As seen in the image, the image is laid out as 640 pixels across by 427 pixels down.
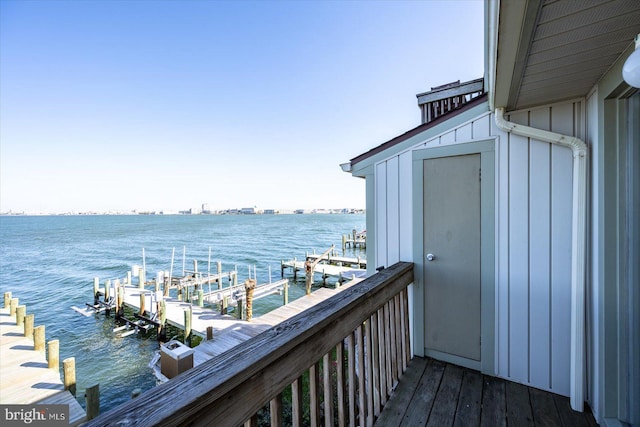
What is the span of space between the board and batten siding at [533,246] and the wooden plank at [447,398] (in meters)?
0.33

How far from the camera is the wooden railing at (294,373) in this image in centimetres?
59

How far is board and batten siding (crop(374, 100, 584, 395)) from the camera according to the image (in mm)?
1888

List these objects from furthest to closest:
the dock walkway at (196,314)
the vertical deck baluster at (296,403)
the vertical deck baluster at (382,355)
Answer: the dock walkway at (196,314)
the vertical deck baluster at (382,355)
the vertical deck baluster at (296,403)

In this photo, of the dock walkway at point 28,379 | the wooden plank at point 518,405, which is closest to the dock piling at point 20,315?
the dock walkway at point 28,379

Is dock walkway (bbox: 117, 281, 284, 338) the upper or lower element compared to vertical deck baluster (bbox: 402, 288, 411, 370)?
lower

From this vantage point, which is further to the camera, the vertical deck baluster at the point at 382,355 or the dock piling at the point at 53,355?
the dock piling at the point at 53,355

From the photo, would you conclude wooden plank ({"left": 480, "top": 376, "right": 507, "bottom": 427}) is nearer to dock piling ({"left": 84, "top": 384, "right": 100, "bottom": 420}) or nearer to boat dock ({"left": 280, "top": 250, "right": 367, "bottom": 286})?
dock piling ({"left": 84, "top": 384, "right": 100, "bottom": 420})

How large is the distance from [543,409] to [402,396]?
94cm

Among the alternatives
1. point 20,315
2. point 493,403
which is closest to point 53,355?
point 20,315

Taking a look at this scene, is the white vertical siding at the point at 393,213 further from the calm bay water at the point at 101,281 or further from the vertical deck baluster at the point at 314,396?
the calm bay water at the point at 101,281

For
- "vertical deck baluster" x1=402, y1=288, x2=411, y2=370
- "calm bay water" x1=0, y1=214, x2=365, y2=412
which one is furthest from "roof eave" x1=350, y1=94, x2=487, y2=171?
"calm bay water" x1=0, y1=214, x2=365, y2=412

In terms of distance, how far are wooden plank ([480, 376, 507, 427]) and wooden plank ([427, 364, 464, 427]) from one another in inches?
6.7

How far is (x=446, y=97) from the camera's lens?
294cm

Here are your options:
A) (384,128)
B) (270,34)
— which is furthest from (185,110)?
(384,128)
